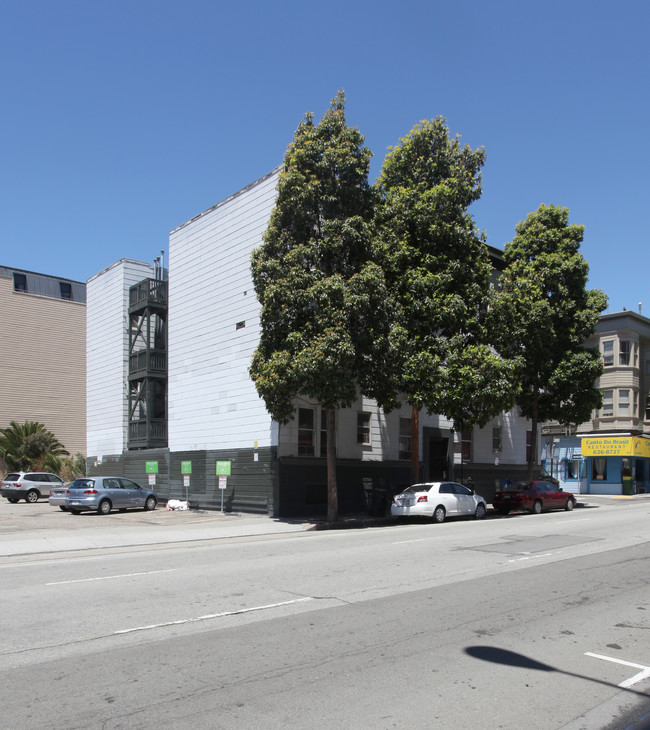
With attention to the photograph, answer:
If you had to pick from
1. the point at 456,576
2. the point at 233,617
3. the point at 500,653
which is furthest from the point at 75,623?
the point at 456,576

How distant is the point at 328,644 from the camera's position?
6.48 meters

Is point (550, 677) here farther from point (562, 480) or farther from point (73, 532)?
point (562, 480)

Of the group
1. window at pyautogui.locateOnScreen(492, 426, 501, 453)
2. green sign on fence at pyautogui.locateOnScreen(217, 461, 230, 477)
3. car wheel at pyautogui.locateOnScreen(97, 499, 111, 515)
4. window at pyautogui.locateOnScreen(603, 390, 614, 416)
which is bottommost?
car wheel at pyautogui.locateOnScreen(97, 499, 111, 515)

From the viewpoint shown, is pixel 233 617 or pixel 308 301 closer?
pixel 233 617

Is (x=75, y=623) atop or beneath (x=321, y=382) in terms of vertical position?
beneath

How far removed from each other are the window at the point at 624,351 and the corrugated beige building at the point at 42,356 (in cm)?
4212

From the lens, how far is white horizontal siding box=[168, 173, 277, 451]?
1021 inches

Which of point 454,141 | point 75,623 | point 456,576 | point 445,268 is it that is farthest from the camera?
point 454,141

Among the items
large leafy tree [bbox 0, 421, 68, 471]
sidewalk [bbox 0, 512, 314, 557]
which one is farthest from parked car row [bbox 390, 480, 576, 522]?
large leafy tree [bbox 0, 421, 68, 471]

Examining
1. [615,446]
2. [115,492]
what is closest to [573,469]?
[615,446]

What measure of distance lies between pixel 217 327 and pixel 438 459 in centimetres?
1211

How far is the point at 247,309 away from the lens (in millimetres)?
26234

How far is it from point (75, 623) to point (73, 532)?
12137 mm

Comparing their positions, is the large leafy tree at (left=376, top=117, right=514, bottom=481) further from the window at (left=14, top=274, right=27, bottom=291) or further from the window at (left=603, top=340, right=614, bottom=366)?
the window at (left=14, top=274, right=27, bottom=291)
